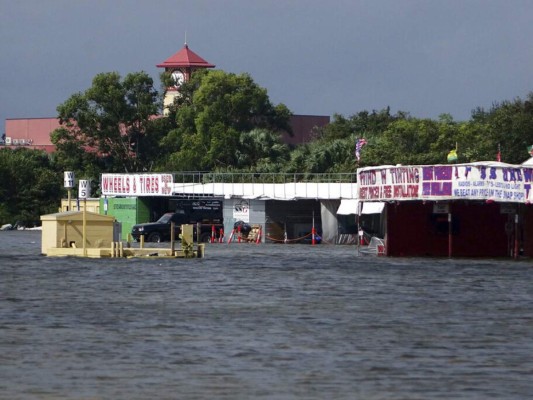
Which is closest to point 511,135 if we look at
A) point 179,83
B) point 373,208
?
point 373,208

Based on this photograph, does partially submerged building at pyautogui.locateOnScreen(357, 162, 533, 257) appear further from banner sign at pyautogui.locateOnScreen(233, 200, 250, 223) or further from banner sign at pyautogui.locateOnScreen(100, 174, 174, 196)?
banner sign at pyautogui.locateOnScreen(100, 174, 174, 196)

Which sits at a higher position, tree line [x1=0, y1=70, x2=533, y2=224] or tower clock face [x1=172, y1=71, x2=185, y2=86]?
tower clock face [x1=172, y1=71, x2=185, y2=86]

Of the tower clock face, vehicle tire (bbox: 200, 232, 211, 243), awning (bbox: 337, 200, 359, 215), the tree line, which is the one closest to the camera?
awning (bbox: 337, 200, 359, 215)

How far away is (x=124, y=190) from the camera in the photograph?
87375 millimetres

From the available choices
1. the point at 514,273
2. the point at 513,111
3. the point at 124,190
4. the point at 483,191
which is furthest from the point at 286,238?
the point at 514,273

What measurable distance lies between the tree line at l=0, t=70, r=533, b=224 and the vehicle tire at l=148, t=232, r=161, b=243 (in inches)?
865

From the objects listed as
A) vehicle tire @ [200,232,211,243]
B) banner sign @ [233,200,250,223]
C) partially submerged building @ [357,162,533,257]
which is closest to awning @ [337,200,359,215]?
banner sign @ [233,200,250,223]

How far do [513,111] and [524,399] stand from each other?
2908 inches

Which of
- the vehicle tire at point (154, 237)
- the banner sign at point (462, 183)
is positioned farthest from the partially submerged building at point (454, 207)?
the vehicle tire at point (154, 237)

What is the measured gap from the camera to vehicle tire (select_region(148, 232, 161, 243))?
7556cm

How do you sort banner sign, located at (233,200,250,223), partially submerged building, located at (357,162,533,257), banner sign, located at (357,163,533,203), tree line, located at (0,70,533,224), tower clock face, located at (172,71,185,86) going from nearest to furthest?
banner sign, located at (357,163,533,203), partially submerged building, located at (357,162,533,257), banner sign, located at (233,200,250,223), tree line, located at (0,70,533,224), tower clock face, located at (172,71,185,86)

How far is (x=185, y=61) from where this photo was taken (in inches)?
5502

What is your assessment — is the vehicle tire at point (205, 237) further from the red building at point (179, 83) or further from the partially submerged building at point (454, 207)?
the red building at point (179, 83)

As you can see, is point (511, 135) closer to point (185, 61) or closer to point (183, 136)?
point (183, 136)
